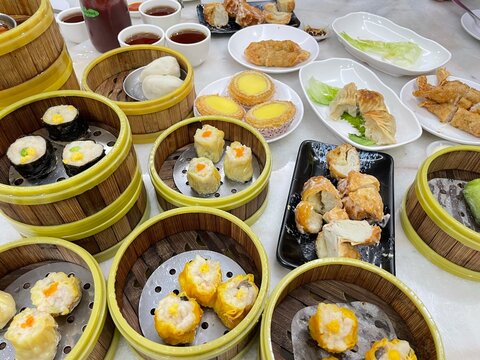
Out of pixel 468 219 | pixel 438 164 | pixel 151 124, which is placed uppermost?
pixel 151 124

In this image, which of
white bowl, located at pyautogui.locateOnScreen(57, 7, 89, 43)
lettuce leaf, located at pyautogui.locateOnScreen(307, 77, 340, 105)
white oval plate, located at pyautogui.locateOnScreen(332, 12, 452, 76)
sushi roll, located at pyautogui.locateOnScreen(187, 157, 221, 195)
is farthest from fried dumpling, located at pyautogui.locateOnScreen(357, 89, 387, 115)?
white bowl, located at pyautogui.locateOnScreen(57, 7, 89, 43)

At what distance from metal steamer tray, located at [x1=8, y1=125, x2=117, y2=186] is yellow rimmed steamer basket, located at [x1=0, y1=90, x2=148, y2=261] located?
1cm

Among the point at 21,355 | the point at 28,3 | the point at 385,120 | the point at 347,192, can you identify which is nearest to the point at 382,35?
the point at 385,120

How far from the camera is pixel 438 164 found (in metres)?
1.61

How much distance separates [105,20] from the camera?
2.25 m

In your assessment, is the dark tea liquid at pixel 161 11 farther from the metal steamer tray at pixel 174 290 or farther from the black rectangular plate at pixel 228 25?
the metal steamer tray at pixel 174 290

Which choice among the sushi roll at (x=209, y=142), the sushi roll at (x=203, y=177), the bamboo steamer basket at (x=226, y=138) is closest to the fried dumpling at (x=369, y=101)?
the bamboo steamer basket at (x=226, y=138)

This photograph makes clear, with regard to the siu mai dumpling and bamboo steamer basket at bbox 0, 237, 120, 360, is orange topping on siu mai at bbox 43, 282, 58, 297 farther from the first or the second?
the siu mai dumpling

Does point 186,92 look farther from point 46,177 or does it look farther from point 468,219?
point 468,219

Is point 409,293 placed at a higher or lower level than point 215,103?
lower

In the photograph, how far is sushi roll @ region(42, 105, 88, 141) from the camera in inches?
56.3

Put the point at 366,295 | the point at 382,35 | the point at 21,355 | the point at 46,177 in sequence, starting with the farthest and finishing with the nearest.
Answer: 1. the point at 382,35
2. the point at 46,177
3. the point at 366,295
4. the point at 21,355

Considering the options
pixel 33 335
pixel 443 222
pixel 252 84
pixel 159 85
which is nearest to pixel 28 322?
pixel 33 335

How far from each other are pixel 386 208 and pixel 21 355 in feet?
4.54
